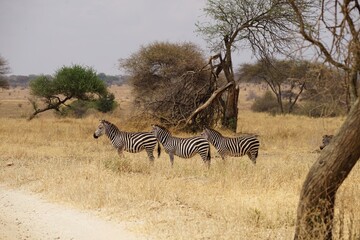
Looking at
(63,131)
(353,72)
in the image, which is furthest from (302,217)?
(63,131)

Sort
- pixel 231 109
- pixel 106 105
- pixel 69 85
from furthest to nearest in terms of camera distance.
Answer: pixel 106 105 → pixel 69 85 → pixel 231 109

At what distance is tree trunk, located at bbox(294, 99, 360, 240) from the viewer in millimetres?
5051

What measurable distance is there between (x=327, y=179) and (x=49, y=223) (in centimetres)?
427

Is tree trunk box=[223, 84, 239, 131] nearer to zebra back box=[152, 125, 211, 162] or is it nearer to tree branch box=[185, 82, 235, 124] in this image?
tree branch box=[185, 82, 235, 124]

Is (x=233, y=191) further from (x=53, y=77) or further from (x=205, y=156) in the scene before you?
(x=53, y=77)

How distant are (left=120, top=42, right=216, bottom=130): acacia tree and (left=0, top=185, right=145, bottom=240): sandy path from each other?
13135 mm

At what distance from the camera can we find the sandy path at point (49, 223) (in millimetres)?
6977

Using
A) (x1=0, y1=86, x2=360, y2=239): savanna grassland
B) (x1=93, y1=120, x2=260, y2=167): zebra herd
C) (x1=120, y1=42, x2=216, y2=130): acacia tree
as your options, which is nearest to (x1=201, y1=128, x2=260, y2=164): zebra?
(x1=93, y1=120, x2=260, y2=167): zebra herd

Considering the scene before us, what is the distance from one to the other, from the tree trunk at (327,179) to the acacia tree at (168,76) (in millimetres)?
16095

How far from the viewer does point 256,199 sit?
328 inches

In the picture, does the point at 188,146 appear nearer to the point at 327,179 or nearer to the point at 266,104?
the point at 327,179

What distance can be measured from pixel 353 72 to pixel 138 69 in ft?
75.9

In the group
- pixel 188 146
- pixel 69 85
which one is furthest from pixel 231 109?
pixel 69 85

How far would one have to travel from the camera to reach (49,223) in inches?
299
